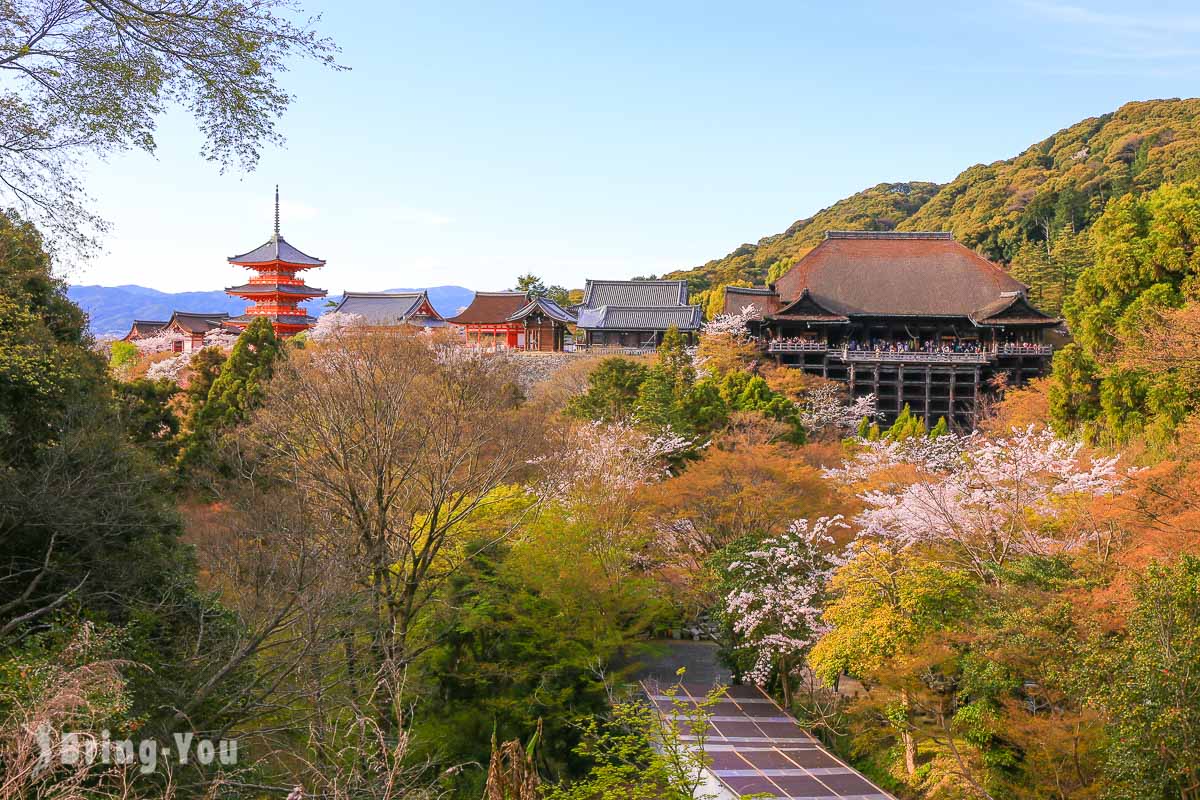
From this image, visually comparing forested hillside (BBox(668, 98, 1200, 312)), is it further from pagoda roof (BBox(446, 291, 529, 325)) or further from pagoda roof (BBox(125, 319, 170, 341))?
pagoda roof (BBox(125, 319, 170, 341))

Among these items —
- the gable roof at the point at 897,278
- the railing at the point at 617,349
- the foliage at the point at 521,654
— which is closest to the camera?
the foliage at the point at 521,654

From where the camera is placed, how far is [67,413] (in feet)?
29.6

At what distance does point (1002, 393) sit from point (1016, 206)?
103ft

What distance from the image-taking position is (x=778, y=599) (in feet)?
48.8

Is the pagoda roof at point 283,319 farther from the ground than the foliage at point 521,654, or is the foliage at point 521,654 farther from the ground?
the pagoda roof at point 283,319

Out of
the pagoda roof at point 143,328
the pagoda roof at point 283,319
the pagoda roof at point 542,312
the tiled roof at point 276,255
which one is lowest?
the pagoda roof at point 143,328

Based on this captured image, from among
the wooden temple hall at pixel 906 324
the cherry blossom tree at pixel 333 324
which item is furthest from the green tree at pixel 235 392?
the wooden temple hall at pixel 906 324

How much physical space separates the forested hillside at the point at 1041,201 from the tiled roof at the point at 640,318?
5913 millimetres

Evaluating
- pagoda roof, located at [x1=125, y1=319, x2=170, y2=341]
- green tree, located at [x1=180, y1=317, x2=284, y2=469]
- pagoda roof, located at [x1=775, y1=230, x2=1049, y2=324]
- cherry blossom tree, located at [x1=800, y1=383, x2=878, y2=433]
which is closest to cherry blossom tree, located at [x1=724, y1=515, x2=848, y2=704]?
green tree, located at [x1=180, y1=317, x2=284, y2=469]

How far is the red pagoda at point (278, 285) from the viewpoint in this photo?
40656mm

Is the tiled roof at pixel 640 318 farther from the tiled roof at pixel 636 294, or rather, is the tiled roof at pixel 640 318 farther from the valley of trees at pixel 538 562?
the valley of trees at pixel 538 562

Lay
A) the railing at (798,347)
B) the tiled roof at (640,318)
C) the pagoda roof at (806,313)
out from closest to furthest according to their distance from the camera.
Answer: the railing at (798,347), the pagoda roof at (806,313), the tiled roof at (640,318)

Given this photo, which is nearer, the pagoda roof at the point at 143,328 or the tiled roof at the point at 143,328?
the pagoda roof at the point at 143,328

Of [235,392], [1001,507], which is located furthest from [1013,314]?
[235,392]
